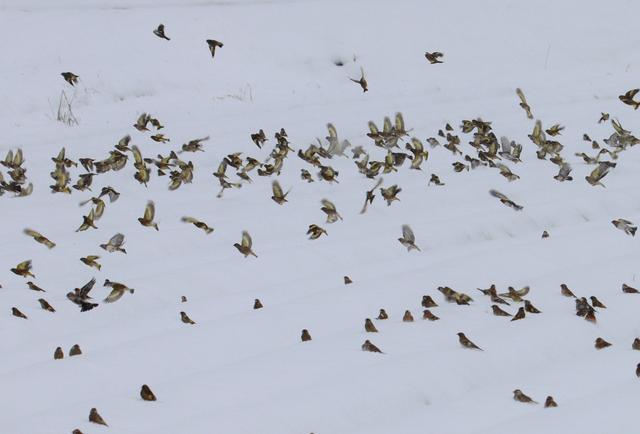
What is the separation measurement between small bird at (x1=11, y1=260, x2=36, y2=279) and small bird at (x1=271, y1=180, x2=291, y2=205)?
195cm

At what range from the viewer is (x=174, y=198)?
7461 mm

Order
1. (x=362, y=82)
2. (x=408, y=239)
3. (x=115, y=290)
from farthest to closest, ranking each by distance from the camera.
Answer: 1. (x=362, y=82)
2. (x=408, y=239)
3. (x=115, y=290)

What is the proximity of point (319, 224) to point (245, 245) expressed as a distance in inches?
29.9

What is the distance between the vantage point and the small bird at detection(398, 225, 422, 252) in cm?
653

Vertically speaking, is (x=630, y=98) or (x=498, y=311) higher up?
(x=498, y=311)

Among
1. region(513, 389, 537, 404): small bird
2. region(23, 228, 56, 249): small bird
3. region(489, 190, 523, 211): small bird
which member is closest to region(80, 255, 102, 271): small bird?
region(23, 228, 56, 249): small bird

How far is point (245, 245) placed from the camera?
6.34 meters

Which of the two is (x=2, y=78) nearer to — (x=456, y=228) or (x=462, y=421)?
(x=456, y=228)

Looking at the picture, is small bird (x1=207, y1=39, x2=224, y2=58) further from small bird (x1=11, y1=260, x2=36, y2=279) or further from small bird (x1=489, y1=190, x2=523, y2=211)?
small bird (x1=11, y1=260, x2=36, y2=279)

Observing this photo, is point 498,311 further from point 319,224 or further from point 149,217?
point 149,217

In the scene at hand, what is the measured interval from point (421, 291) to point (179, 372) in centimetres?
153

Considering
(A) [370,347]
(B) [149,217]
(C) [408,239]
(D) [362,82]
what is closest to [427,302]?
(A) [370,347]

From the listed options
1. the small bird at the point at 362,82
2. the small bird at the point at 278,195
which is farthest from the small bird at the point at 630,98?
the small bird at the point at 278,195

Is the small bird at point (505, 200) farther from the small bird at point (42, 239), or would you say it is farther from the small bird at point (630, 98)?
the small bird at point (630, 98)
